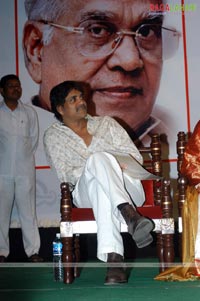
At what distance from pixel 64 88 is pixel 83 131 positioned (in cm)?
28

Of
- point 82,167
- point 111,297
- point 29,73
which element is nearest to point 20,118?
point 29,73

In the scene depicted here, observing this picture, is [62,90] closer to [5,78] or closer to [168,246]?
[168,246]

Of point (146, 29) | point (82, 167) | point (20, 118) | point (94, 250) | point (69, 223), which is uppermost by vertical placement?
point (146, 29)

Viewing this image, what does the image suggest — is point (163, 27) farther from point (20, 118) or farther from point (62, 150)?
point (62, 150)

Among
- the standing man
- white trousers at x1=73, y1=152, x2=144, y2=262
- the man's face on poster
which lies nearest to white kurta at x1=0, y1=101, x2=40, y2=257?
the standing man

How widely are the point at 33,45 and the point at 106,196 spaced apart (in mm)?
2370

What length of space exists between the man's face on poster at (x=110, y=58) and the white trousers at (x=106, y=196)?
71.4 inches

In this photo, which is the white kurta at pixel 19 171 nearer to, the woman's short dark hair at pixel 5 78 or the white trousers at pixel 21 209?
the white trousers at pixel 21 209

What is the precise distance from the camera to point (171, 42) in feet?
16.7

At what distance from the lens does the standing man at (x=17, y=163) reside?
192 inches

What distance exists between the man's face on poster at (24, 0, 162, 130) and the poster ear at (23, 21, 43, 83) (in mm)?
16

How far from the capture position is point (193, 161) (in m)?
3.47

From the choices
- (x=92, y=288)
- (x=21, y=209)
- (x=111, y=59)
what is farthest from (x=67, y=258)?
(x=111, y=59)

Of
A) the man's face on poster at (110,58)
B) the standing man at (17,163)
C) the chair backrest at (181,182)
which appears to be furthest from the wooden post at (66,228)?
the man's face on poster at (110,58)
